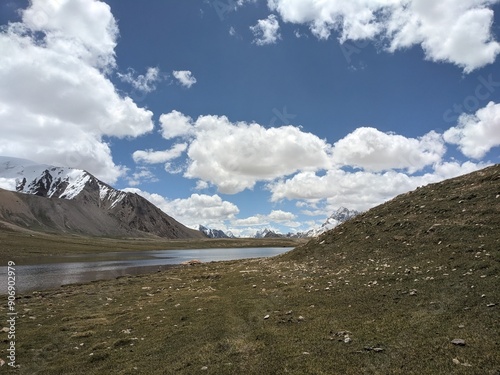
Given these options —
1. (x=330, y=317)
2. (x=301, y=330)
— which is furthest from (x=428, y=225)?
(x=301, y=330)

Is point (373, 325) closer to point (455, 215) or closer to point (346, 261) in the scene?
point (346, 261)

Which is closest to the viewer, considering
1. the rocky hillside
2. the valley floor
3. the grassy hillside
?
the valley floor

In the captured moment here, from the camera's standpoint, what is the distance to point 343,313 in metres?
19.0

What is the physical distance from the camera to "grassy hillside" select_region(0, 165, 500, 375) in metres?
13.3

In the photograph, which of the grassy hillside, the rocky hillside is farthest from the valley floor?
the rocky hillside

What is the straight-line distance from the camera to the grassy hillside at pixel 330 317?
13305mm

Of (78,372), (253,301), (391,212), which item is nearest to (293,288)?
(253,301)

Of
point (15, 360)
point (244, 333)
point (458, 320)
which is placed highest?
point (458, 320)

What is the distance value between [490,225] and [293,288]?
1702 cm

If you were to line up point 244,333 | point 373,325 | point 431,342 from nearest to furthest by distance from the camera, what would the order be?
point 431,342 → point 373,325 → point 244,333

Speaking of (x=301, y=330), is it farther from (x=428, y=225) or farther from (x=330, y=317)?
(x=428, y=225)

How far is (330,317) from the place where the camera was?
18578 mm

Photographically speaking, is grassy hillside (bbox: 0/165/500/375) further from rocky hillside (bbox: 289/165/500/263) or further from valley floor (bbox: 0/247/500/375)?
rocky hillside (bbox: 289/165/500/263)

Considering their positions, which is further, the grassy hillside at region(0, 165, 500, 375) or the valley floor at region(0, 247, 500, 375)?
the grassy hillside at region(0, 165, 500, 375)
